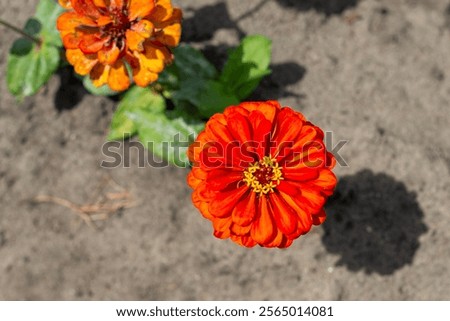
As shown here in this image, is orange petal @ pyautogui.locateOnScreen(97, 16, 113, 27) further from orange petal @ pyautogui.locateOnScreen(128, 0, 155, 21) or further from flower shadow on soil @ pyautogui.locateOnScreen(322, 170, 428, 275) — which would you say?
flower shadow on soil @ pyautogui.locateOnScreen(322, 170, 428, 275)

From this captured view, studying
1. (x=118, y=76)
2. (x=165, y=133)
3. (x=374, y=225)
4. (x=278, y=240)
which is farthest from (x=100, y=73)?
(x=374, y=225)

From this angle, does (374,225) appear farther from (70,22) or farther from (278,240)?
(70,22)

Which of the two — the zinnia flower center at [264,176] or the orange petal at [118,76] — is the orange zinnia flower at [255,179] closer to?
the zinnia flower center at [264,176]

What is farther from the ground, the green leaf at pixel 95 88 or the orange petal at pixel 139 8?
the orange petal at pixel 139 8

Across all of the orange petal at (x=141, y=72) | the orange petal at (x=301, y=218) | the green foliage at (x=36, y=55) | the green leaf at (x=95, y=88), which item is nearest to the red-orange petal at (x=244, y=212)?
the orange petal at (x=301, y=218)

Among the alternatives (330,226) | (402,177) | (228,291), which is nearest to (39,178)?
(228,291)

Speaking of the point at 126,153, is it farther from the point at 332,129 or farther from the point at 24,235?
the point at 332,129
